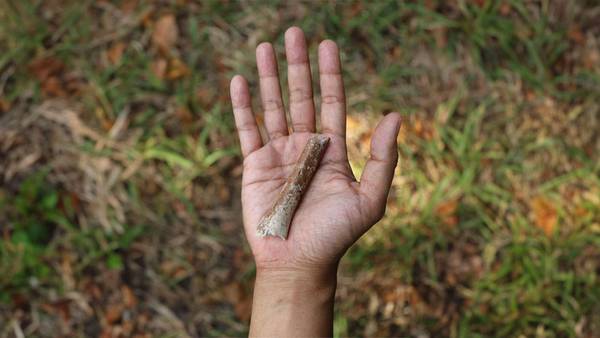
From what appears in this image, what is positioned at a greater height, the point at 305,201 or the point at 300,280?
the point at 305,201

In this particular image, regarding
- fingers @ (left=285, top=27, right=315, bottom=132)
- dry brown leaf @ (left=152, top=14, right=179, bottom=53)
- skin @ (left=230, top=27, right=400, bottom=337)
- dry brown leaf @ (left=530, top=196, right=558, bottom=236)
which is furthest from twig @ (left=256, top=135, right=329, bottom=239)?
dry brown leaf @ (left=152, top=14, right=179, bottom=53)

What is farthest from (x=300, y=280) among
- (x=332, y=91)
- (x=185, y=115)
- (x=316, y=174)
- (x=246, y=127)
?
(x=185, y=115)

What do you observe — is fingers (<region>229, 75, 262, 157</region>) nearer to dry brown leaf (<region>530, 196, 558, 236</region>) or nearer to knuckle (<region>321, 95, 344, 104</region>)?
knuckle (<region>321, 95, 344, 104</region>)

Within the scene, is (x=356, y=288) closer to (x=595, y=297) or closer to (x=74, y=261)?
(x=595, y=297)

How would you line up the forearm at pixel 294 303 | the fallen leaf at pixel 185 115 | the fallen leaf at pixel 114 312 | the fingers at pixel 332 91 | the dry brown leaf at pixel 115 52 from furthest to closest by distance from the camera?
the dry brown leaf at pixel 115 52
the fallen leaf at pixel 185 115
the fallen leaf at pixel 114 312
the fingers at pixel 332 91
the forearm at pixel 294 303

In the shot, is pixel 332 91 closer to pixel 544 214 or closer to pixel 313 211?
pixel 313 211

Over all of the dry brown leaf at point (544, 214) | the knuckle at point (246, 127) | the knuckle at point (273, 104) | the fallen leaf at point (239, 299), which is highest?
the knuckle at point (273, 104)

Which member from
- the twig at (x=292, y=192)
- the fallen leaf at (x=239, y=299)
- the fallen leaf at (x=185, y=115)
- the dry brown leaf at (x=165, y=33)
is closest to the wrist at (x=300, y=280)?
the twig at (x=292, y=192)

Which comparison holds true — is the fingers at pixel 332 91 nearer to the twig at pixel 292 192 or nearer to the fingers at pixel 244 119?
the twig at pixel 292 192
